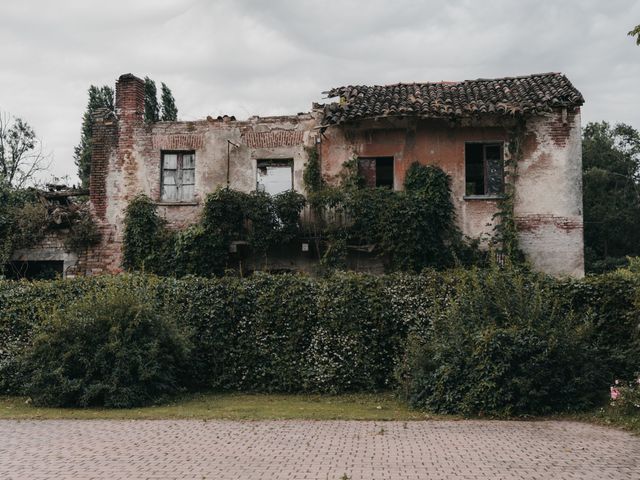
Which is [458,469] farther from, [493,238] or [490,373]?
[493,238]

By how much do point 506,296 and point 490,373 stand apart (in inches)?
70.5

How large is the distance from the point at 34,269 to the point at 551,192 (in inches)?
675

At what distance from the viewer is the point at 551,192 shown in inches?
768

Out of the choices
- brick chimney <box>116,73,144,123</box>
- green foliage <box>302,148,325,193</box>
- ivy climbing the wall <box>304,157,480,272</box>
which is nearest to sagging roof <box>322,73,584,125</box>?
green foliage <box>302,148,325,193</box>

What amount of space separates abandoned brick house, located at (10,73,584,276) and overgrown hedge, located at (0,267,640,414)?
18.9ft

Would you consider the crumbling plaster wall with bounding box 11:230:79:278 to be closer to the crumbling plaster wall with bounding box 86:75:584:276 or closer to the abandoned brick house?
the abandoned brick house

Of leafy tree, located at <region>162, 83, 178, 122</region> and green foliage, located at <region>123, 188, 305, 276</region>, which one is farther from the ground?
leafy tree, located at <region>162, 83, 178, 122</region>

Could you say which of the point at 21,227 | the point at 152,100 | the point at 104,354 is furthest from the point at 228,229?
the point at 152,100

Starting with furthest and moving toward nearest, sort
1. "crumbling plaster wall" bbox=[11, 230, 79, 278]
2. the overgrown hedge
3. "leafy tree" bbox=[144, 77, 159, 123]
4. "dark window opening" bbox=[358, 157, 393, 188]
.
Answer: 1. "leafy tree" bbox=[144, 77, 159, 123]
2. "crumbling plaster wall" bbox=[11, 230, 79, 278]
3. "dark window opening" bbox=[358, 157, 393, 188]
4. the overgrown hedge

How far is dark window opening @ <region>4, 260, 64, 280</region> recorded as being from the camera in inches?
846

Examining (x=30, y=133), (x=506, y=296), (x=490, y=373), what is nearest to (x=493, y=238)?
(x=506, y=296)

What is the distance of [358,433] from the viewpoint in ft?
32.4

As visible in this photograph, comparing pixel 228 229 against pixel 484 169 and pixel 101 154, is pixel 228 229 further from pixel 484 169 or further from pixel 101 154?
pixel 484 169

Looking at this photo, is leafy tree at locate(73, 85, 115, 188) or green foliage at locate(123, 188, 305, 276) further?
leafy tree at locate(73, 85, 115, 188)
